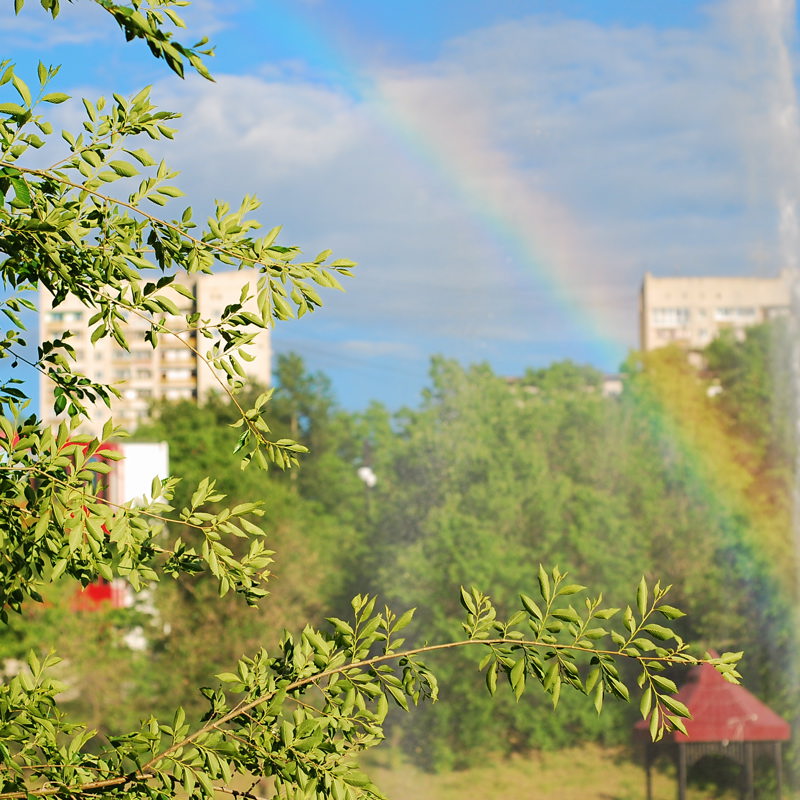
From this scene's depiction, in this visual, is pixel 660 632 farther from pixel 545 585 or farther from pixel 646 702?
pixel 545 585

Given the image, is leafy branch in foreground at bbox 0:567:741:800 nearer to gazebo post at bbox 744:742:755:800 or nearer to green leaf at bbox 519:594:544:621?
green leaf at bbox 519:594:544:621

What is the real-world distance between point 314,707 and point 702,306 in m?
40.2

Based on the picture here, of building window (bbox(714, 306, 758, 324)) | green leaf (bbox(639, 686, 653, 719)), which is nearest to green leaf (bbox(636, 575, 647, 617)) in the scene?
green leaf (bbox(639, 686, 653, 719))

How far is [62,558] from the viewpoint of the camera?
2912 mm

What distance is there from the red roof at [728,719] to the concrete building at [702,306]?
44.0 ft

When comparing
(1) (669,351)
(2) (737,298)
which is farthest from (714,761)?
(2) (737,298)

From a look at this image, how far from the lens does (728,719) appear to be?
78.4 feet

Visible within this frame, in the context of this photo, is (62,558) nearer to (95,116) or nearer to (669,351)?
(95,116)

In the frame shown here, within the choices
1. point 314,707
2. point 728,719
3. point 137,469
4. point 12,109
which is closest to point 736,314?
point 728,719

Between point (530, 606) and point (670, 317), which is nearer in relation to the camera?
point (530, 606)

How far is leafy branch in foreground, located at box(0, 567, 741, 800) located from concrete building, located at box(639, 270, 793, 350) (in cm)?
3284

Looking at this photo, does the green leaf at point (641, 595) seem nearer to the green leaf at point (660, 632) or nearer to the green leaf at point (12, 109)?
the green leaf at point (660, 632)

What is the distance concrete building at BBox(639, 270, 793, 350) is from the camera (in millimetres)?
37656

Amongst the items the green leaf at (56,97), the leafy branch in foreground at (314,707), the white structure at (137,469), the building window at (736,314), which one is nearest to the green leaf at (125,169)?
the green leaf at (56,97)
